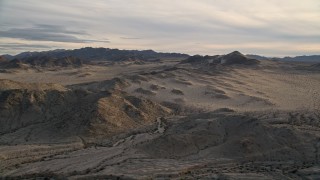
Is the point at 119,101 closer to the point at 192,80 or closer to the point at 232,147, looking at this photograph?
the point at 232,147

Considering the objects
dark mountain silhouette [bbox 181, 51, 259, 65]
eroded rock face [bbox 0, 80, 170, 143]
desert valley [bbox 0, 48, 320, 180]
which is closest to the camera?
desert valley [bbox 0, 48, 320, 180]

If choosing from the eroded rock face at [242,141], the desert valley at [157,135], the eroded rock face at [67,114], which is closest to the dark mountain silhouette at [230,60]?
the desert valley at [157,135]

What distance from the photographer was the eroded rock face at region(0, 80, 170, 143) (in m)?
33.8

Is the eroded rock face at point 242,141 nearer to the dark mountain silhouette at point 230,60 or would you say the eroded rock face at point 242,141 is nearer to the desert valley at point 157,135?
the desert valley at point 157,135

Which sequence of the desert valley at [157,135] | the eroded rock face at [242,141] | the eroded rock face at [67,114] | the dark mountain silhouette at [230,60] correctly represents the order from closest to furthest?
the desert valley at [157,135], the eroded rock face at [242,141], the eroded rock face at [67,114], the dark mountain silhouette at [230,60]

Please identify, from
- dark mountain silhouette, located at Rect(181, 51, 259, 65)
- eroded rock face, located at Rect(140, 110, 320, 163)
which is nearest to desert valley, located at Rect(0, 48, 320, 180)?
eroded rock face, located at Rect(140, 110, 320, 163)

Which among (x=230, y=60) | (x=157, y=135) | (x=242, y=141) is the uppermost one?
(x=230, y=60)

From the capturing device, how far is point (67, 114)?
119ft

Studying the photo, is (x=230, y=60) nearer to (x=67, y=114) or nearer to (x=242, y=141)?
(x=67, y=114)

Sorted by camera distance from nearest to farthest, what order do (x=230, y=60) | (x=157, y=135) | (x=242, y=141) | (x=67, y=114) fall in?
1. (x=242, y=141)
2. (x=157, y=135)
3. (x=67, y=114)
4. (x=230, y=60)

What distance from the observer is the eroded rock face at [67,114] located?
33.8 meters

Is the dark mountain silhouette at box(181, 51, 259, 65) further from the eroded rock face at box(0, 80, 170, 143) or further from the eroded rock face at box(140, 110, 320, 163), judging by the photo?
the eroded rock face at box(140, 110, 320, 163)

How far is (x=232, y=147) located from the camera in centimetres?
2650

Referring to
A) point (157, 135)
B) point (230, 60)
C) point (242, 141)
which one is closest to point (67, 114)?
point (157, 135)
